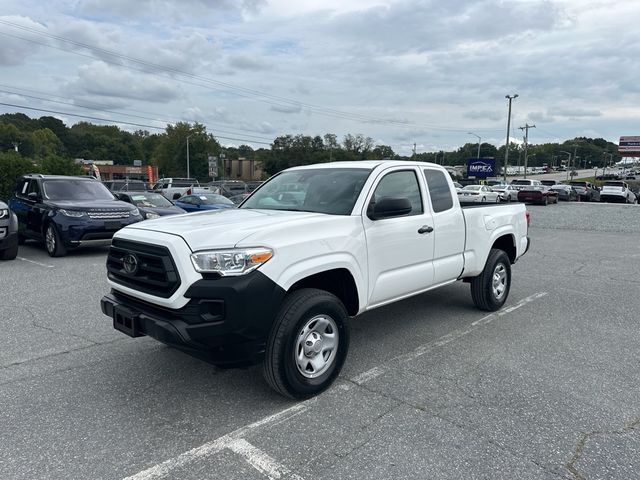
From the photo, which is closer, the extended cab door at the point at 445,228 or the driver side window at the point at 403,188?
the driver side window at the point at 403,188

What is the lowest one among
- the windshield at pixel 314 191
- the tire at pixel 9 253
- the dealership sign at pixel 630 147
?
the tire at pixel 9 253

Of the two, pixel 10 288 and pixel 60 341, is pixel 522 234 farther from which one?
pixel 10 288

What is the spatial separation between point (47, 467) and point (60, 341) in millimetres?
2446

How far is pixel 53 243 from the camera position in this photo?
10094 millimetres

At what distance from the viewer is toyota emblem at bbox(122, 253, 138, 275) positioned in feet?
12.0

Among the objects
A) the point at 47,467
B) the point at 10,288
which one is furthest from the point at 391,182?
the point at 10,288

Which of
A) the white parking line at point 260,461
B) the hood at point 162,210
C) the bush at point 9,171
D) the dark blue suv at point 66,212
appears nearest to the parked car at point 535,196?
the hood at point 162,210

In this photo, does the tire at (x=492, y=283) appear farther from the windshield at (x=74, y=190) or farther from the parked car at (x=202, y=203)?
the parked car at (x=202, y=203)

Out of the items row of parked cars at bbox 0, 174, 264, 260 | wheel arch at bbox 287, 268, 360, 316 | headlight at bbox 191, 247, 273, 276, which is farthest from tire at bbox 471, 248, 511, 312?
row of parked cars at bbox 0, 174, 264, 260

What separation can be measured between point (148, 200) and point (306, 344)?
12091 millimetres

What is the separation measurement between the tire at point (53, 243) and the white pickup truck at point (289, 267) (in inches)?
262

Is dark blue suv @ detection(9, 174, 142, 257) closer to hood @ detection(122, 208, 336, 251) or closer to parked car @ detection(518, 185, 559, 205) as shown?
hood @ detection(122, 208, 336, 251)

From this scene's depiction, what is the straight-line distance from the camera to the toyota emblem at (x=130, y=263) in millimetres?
3668

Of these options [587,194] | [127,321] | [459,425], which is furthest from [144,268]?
[587,194]
